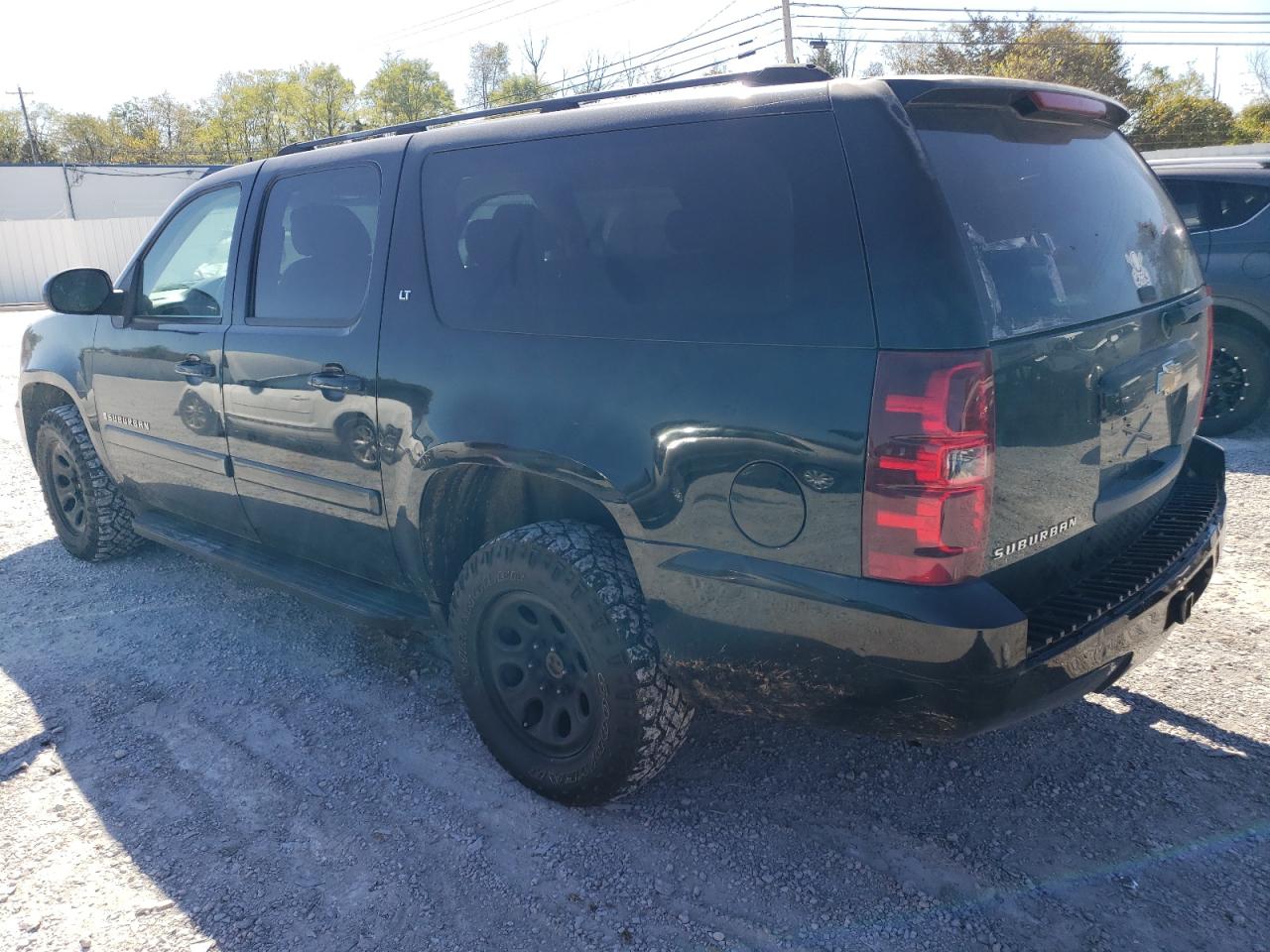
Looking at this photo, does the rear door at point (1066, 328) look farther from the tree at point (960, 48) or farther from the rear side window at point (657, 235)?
the tree at point (960, 48)

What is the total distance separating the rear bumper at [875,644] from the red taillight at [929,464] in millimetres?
75

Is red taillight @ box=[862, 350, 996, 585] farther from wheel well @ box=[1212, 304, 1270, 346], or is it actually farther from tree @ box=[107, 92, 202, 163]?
tree @ box=[107, 92, 202, 163]

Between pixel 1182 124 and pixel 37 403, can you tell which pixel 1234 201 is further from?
pixel 1182 124

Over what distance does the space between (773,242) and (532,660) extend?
4.61 feet

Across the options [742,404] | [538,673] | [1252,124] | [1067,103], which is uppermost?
[1252,124]

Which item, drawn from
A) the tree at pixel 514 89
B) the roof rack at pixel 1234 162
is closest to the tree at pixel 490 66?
the tree at pixel 514 89

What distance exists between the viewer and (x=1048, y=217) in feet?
8.11

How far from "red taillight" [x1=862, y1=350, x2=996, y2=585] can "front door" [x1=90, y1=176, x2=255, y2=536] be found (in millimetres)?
2737

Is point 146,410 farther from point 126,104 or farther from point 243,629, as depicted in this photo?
point 126,104

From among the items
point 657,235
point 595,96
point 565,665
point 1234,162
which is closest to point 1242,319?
point 1234,162

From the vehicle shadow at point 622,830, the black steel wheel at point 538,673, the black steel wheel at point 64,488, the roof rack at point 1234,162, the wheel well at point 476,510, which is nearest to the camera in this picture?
the vehicle shadow at point 622,830

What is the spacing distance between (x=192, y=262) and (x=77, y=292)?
49cm

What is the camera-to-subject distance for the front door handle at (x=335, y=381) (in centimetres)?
324

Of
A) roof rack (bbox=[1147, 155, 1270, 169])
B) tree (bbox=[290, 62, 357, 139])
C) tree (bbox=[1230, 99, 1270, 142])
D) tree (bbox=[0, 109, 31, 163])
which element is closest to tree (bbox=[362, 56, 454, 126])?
tree (bbox=[290, 62, 357, 139])
